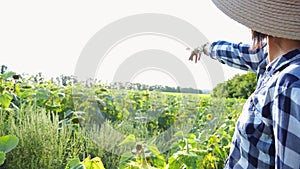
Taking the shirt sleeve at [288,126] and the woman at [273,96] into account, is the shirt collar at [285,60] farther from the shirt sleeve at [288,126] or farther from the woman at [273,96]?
the shirt sleeve at [288,126]

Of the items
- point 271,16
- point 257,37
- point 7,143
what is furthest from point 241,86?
point 271,16

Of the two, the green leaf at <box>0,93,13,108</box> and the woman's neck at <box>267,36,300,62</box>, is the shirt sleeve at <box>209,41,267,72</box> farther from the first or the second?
the green leaf at <box>0,93,13,108</box>

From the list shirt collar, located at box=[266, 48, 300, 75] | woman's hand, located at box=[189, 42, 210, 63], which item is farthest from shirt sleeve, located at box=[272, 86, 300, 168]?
woman's hand, located at box=[189, 42, 210, 63]

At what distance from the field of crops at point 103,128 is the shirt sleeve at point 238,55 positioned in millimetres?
432

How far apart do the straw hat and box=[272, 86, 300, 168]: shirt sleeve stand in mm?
138

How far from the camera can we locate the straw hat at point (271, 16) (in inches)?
37.7

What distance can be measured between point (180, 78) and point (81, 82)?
94 centimetres

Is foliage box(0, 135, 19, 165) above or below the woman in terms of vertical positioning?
Answer: below

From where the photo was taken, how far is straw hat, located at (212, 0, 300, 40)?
0.96 metres

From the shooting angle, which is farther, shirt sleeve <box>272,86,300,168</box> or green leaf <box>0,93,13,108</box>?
green leaf <box>0,93,13,108</box>

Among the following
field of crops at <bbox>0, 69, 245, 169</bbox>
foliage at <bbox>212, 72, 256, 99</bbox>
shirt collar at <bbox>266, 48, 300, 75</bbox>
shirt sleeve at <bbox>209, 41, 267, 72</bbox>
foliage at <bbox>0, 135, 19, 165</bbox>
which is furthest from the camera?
foliage at <bbox>212, 72, 256, 99</bbox>

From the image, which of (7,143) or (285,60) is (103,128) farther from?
Result: (285,60)

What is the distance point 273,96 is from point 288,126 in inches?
3.1

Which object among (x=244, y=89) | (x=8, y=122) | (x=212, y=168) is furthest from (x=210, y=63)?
(x=244, y=89)
